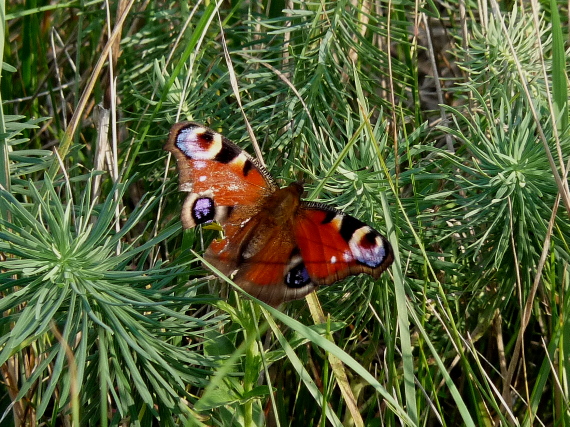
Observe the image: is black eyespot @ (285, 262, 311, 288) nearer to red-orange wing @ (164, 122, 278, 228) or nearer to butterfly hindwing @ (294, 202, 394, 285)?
butterfly hindwing @ (294, 202, 394, 285)

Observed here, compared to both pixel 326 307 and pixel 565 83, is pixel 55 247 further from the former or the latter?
pixel 565 83

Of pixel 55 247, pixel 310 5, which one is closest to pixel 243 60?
pixel 310 5

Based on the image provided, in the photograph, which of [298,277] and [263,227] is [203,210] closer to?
[263,227]

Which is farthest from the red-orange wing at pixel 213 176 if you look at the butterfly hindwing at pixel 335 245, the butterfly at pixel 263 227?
the butterfly hindwing at pixel 335 245

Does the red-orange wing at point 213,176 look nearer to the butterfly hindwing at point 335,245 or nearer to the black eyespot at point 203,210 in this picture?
the black eyespot at point 203,210

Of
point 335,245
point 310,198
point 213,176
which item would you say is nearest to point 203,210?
point 213,176

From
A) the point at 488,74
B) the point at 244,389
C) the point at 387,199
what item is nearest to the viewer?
the point at 244,389

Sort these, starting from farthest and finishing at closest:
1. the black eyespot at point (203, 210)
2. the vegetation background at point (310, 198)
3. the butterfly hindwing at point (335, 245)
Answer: the black eyespot at point (203, 210)
the butterfly hindwing at point (335, 245)
the vegetation background at point (310, 198)
